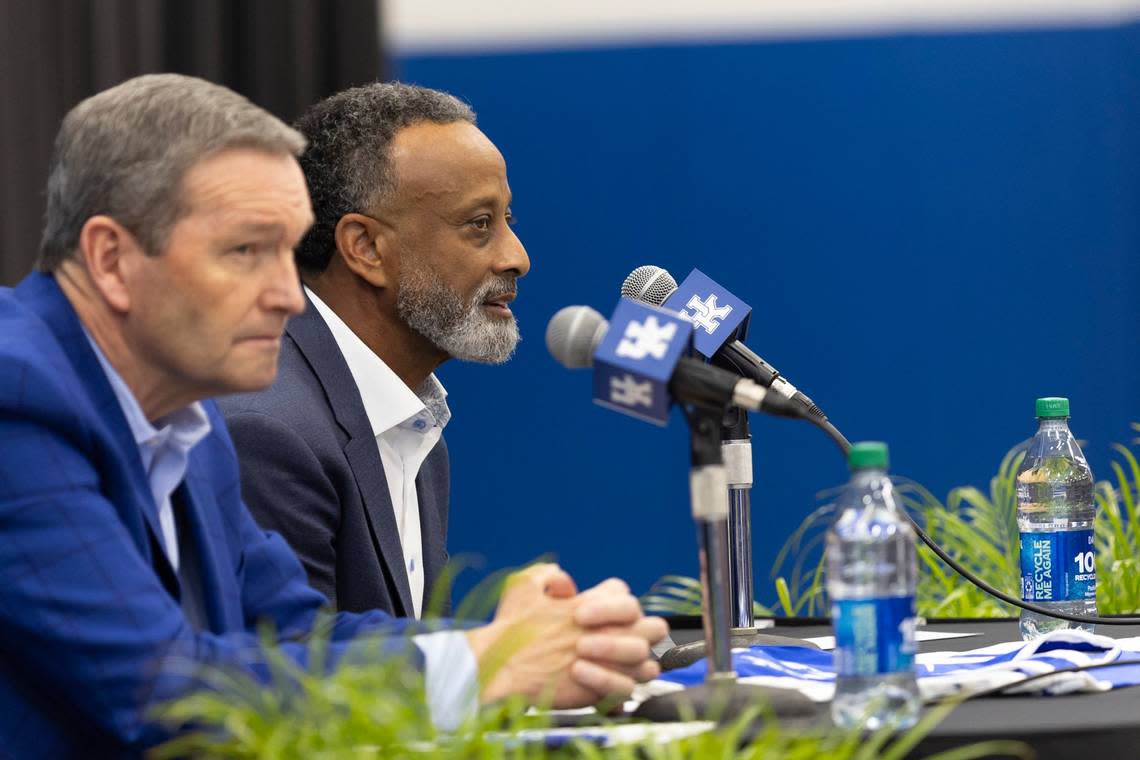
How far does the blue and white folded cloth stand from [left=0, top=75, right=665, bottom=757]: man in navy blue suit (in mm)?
169

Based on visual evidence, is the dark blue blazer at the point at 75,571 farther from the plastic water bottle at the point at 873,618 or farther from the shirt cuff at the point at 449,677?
the plastic water bottle at the point at 873,618

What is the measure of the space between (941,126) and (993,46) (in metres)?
0.28

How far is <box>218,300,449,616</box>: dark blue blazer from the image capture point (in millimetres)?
2053

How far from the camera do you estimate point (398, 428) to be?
241 centimetres

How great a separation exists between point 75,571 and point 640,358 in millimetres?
535

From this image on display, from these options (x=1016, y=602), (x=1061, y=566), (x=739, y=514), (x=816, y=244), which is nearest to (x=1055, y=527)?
(x=1061, y=566)

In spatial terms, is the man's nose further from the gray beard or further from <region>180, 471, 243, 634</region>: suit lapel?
the gray beard

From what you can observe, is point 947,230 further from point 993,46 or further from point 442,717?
point 442,717

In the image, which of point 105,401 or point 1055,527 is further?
point 1055,527

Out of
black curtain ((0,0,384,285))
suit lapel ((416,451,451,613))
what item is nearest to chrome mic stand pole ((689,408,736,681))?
suit lapel ((416,451,451,613))

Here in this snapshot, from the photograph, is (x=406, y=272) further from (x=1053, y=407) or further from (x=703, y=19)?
(x=703, y=19)

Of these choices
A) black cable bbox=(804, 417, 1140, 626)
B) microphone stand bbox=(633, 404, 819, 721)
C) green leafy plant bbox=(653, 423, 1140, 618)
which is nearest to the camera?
microphone stand bbox=(633, 404, 819, 721)

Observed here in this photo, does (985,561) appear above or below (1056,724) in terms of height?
below

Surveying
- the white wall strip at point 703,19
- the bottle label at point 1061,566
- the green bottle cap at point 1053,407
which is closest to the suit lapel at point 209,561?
the bottle label at point 1061,566
